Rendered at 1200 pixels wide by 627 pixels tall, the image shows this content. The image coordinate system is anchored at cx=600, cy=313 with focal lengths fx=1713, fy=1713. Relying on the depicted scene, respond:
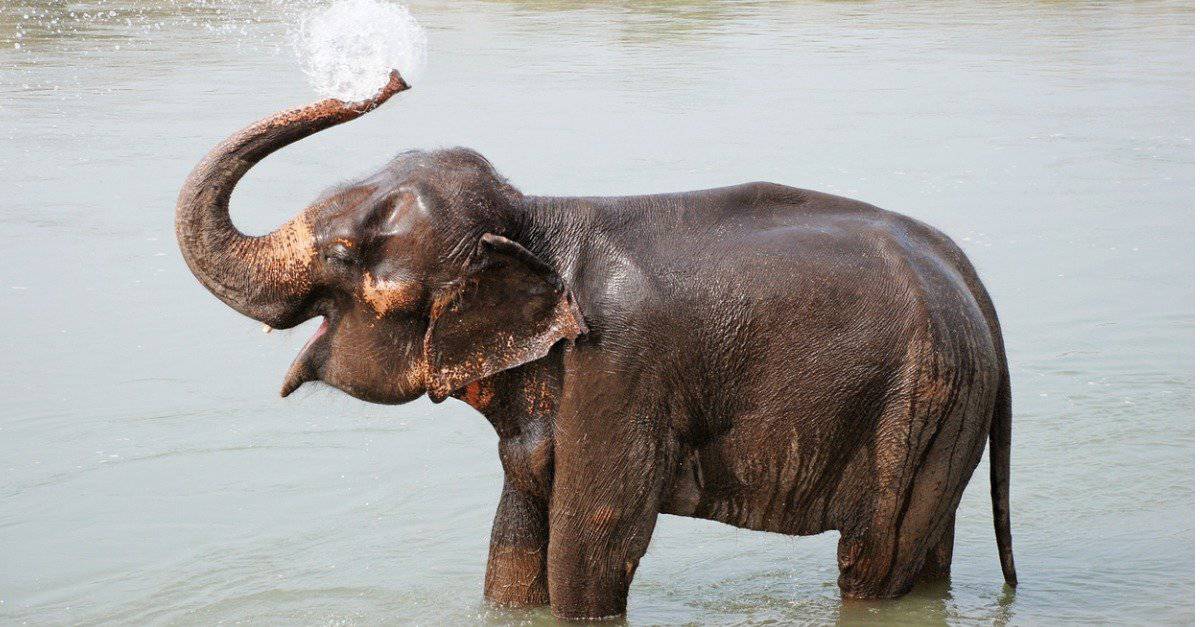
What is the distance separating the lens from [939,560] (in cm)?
484

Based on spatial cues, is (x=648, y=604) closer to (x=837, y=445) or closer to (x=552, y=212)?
(x=837, y=445)

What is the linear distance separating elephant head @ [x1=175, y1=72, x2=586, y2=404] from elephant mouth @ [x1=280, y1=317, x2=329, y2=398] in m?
0.05

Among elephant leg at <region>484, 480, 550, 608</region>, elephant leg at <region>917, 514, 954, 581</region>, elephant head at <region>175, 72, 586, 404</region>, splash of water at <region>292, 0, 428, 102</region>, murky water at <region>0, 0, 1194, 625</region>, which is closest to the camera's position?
elephant head at <region>175, 72, 586, 404</region>

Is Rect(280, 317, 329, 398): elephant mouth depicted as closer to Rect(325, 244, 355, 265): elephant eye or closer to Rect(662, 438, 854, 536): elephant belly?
Rect(325, 244, 355, 265): elephant eye

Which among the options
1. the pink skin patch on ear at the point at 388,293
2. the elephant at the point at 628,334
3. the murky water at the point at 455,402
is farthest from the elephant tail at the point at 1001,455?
the pink skin patch on ear at the point at 388,293

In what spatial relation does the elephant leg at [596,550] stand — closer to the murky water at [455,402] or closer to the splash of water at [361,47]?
the murky water at [455,402]

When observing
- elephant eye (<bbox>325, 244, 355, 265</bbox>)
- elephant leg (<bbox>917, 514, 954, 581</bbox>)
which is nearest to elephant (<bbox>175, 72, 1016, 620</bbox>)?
elephant eye (<bbox>325, 244, 355, 265</bbox>)

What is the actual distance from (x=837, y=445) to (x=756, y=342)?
341 mm

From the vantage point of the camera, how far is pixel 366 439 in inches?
264

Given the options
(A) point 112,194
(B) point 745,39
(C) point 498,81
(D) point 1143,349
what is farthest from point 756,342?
(B) point 745,39

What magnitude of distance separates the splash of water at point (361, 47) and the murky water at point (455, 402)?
836 mm

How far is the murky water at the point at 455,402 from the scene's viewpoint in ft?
17.5

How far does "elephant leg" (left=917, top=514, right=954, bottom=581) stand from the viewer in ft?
15.8

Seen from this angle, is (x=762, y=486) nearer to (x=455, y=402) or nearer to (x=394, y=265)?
(x=394, y=265)
